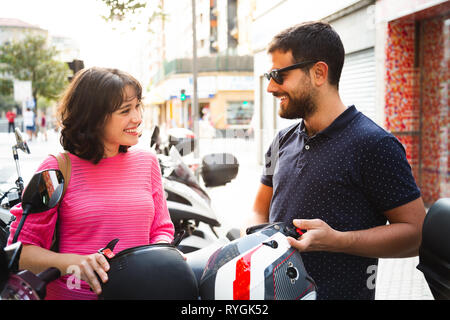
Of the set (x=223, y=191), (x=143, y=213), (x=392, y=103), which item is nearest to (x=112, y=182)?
(x=143, y=213)

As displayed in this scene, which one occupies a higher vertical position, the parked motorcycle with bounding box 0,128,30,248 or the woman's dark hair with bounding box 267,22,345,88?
the woman's dark hair with bounding box 267,22,345,88

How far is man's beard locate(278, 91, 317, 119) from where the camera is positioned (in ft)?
5.92

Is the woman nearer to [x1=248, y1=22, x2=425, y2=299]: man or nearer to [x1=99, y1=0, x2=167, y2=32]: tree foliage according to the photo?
[x1=248, y1=22, x2=425, y2=299]: man

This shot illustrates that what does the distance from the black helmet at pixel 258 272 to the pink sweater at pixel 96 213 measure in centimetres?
48

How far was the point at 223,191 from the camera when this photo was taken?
10531 millimetres

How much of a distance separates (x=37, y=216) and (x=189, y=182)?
2479 millimetres

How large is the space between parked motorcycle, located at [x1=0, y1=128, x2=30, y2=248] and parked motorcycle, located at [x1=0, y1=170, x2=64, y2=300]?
1.19 m

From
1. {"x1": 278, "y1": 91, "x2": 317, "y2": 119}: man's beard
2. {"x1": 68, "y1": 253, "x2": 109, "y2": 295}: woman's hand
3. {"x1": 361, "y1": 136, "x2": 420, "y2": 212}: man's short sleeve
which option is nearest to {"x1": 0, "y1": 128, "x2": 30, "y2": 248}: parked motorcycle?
{"x1": 68, "y1": 253, "x2": 109, "y2": 295}: woman's hand

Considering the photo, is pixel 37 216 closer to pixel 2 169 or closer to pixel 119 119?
pixel 119 119

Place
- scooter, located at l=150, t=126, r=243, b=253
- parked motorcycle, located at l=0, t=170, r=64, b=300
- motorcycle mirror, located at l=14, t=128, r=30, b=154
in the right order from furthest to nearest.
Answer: scooter, located at l=150, t=126, r=243, b=253, motorcycle mirror, located at l=14, t=128, r=30, b=154, parked motorcycle, located at l=0, t=170, r=64, b=300

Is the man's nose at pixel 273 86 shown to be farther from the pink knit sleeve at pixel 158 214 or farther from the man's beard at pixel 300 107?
the pink knit sleeve at pixel 158 214

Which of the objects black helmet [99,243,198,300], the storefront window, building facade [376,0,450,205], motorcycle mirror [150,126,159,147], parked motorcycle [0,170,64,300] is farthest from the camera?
the storefront window

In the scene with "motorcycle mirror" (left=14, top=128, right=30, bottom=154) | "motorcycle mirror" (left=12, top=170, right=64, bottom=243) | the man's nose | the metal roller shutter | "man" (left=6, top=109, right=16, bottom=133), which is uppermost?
the metal roller shutter

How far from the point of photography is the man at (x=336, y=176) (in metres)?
1.64
